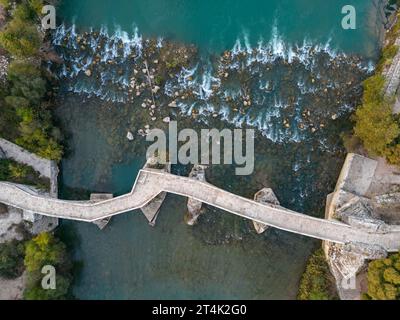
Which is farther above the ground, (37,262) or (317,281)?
(37,262)

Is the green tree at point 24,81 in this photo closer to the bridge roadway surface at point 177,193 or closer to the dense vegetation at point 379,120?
the bridge roadway surface at point 177,193

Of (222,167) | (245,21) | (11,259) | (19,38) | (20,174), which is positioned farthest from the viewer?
(222,167)

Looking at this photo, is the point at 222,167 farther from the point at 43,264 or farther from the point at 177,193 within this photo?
the point at 43,264

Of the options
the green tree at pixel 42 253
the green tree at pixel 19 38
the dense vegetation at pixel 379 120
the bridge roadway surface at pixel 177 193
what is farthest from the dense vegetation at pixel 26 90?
the dense vegetation at pixel 379 120

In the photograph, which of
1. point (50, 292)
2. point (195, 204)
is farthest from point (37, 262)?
point (195, 204)

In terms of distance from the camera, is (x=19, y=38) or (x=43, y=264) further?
(x=43, y=264)
